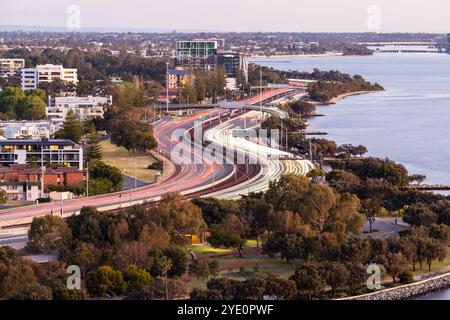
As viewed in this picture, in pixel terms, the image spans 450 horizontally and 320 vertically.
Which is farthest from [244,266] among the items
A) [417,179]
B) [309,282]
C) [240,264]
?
[417,179]

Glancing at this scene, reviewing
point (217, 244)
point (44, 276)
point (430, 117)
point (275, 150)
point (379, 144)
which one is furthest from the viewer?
point (430, 117)

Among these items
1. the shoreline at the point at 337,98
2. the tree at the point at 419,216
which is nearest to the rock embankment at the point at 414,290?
the tree at the point at 419,216

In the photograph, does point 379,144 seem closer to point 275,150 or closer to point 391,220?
point 275,150

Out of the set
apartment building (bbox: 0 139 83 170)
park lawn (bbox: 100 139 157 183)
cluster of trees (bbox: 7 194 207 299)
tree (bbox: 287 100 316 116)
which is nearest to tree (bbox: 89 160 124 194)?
park lawn (bbox: 100 139 157 183)

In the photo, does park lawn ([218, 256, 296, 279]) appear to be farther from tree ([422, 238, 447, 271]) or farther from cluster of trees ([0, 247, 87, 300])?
cluster of trees ([0, 247, 87, 300])

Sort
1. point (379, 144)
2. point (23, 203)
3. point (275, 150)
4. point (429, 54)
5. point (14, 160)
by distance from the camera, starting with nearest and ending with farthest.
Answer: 1. point (23, 203)
2. point (14, 160)
3. point (275, 150)
4. point (379, 144)
5. point (429, 54)

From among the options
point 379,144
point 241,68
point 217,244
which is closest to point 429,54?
point 241,68
